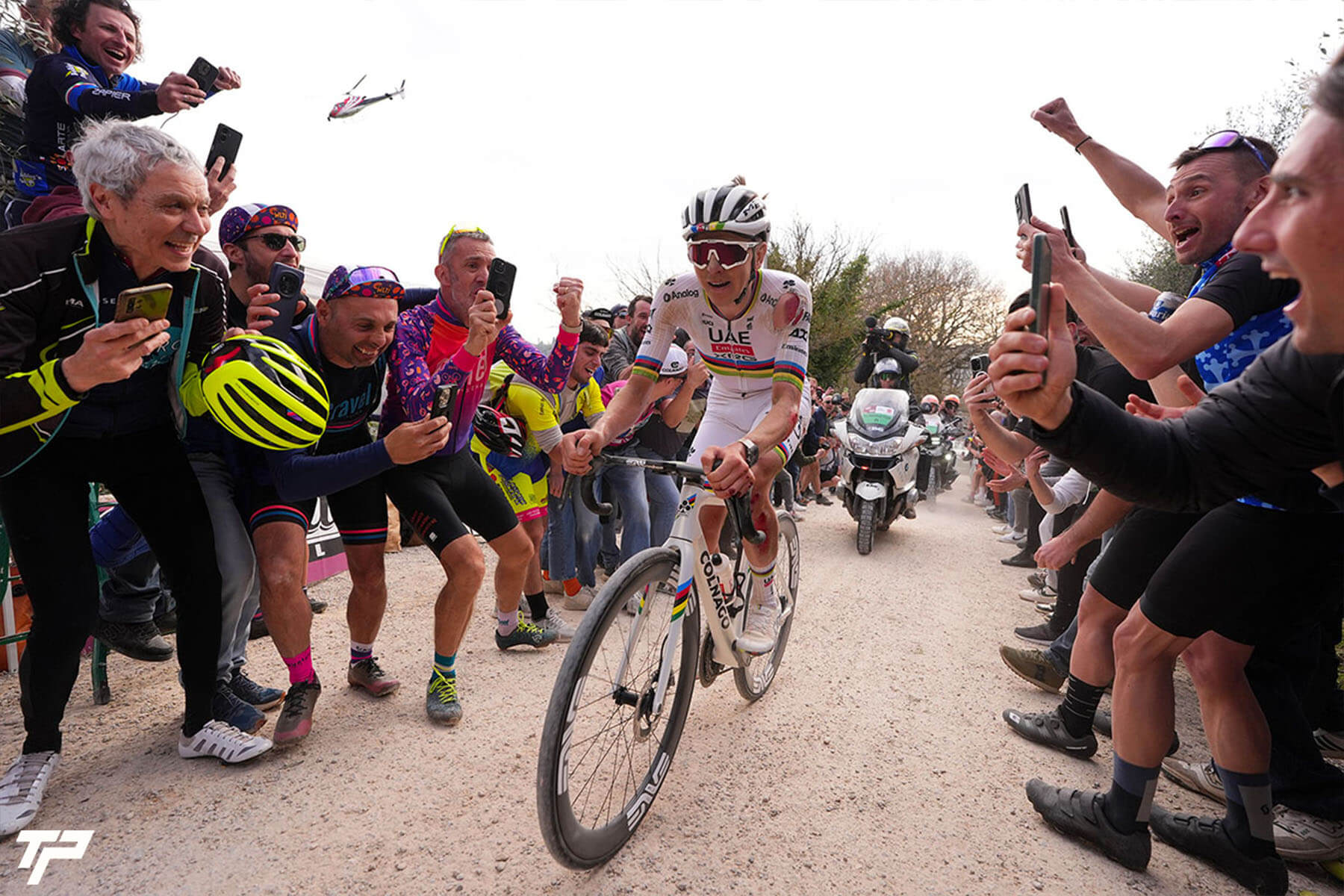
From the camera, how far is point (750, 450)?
2652 mm

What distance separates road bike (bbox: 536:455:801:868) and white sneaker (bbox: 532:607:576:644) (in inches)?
68.8

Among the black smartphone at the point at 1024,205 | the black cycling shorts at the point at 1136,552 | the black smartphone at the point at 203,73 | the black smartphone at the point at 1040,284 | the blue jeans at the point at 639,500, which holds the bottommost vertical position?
the blue jeans at the point at 639,500

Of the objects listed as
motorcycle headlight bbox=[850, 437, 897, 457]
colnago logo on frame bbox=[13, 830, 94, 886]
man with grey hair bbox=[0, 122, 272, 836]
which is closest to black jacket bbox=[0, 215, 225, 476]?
man with grey hair bbox=[0, 122, 272, 836]

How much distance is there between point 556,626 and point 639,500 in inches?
45.5

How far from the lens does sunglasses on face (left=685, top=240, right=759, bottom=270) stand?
10.3 feet

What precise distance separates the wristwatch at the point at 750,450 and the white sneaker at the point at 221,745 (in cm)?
240

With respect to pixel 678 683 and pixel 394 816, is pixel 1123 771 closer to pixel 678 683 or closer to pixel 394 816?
pixel 678 683

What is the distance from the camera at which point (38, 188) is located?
337cm

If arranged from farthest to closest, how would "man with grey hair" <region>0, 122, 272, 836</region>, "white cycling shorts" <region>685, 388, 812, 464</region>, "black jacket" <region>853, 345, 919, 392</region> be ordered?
1. "black jacket" <region>853, 345, 919, 392</region>
2. "white cycling shorts" <region>685, 388, 812, 464</region>
3. "man with grey hair" <region>0, 122, 272, 836</region>

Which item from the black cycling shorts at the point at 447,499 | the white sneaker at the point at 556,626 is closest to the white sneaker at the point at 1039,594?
the white sneaker at the point at 556,626

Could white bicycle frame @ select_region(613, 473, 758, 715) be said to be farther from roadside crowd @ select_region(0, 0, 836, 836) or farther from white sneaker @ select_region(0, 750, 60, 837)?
white sneaker @ select_region(0, 750, 60, 837)

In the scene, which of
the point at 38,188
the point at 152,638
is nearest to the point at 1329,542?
the point at 152,638

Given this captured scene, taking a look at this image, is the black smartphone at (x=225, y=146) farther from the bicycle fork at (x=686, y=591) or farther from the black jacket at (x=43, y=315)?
the bicycle fork at (x=686, y=591)

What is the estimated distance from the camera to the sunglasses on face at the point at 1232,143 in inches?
98.5
